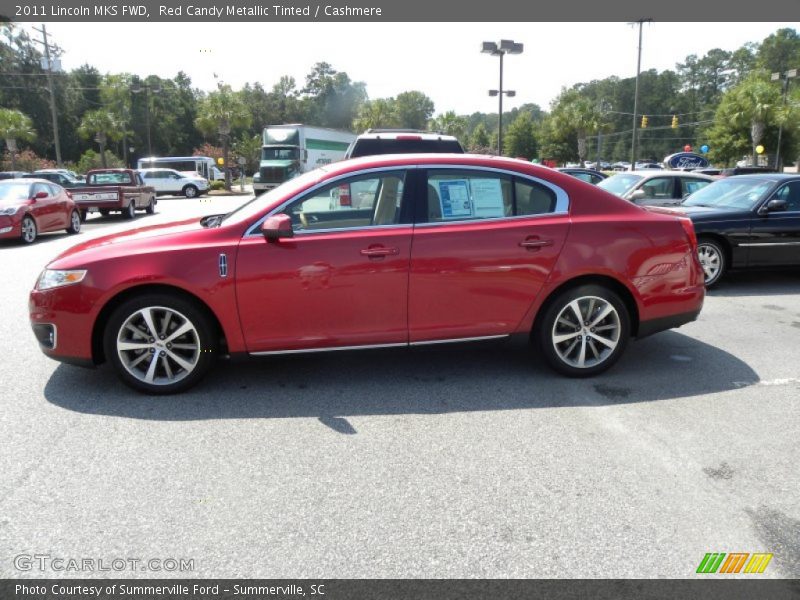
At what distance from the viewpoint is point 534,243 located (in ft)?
14.6

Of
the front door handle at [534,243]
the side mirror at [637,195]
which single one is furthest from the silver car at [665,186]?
the front door handle at [534,243]

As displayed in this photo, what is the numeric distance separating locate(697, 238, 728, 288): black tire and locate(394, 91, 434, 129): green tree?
355ft

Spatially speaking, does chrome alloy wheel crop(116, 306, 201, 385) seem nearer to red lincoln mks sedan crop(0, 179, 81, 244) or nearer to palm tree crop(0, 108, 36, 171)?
red lincoln mks sedan crop(0, 179, 81, 244)

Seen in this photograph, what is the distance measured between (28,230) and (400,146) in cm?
976

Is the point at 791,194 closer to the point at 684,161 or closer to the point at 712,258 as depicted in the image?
the point at 712,258

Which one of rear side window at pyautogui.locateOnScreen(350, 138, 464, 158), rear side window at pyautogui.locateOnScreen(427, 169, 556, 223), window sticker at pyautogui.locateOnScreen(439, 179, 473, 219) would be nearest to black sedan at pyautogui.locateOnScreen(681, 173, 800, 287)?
rear side window at pyautogui.locateOnScreen(350, 138, 464, 158)

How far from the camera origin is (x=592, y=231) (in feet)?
14.9

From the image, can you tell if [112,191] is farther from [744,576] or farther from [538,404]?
[744,576]

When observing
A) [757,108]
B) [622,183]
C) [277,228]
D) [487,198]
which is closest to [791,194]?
[622,183]

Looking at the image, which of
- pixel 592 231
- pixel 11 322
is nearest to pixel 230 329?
pixel 592 231

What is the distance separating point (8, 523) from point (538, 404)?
313 centimetres

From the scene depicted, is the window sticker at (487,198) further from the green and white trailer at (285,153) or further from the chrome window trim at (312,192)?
the green and white trailer at (285,153)

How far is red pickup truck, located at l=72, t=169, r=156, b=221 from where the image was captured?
19.0 metres

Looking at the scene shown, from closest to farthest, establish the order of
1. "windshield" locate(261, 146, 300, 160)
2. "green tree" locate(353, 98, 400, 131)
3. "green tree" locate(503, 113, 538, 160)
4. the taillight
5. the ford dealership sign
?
the taillight → the ford dealership sign → "windshield" locate(261, 146, 300, 160) → "green tree" locate(503, 113, 538, 160) → "green tree" locate(353, 98, 400, 131)
